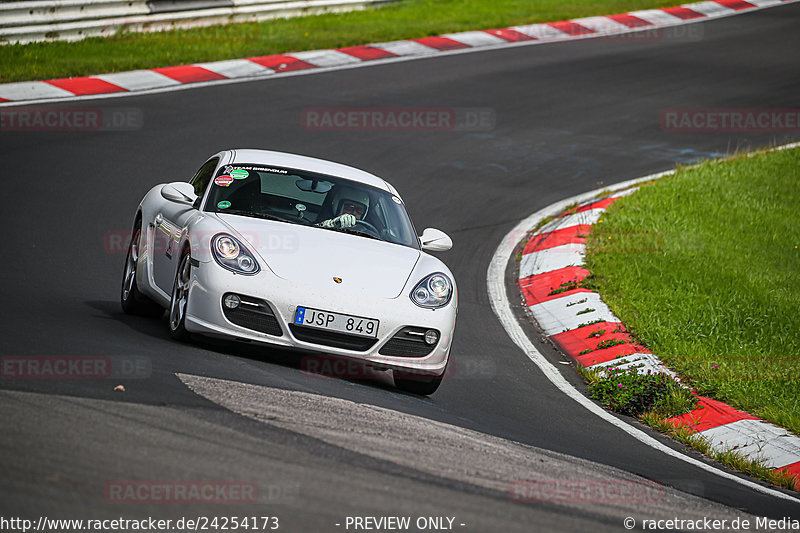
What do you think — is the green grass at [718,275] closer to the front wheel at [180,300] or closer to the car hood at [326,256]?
the car hood at [326,256]

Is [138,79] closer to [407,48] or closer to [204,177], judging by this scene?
[407,48]

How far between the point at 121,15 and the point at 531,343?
459 inches

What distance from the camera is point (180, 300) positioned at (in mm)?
6434

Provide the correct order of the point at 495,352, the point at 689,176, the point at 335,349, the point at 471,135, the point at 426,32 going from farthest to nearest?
the point at 426,32 < the point at 471,135 < the point at 689,176 < the point at 495,352 < the point at 335,349

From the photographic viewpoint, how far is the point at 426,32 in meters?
20.0

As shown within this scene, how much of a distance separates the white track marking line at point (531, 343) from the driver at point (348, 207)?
1.98m

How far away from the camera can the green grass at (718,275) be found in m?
7.93

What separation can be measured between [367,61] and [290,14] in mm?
3500

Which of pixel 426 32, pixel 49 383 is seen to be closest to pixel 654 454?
pixel 49 383

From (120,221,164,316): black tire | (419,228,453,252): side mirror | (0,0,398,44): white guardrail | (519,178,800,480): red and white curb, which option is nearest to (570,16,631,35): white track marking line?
(0,0,398,44): white guardrail

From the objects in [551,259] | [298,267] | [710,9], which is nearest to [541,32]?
[710,9]

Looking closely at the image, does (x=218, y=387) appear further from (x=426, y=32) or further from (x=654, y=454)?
(x=426, y=32)

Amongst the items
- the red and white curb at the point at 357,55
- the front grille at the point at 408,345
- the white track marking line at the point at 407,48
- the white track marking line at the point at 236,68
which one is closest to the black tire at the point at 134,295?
the front grille at the point at 408,345

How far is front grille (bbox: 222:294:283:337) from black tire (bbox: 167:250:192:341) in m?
0.34
